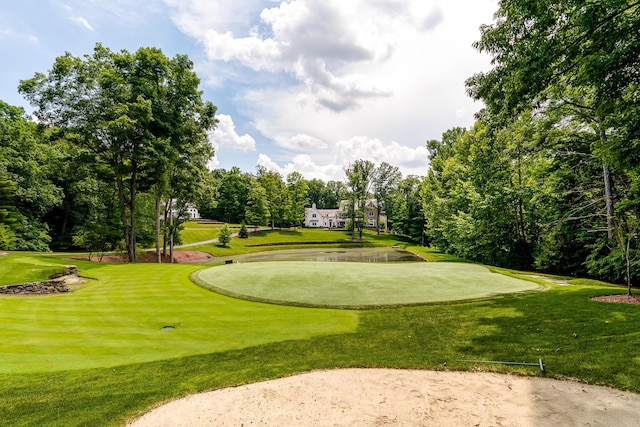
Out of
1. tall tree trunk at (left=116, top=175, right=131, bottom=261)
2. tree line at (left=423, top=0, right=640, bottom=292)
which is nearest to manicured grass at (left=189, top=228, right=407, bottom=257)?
tall tree trunk at (left=116, top=175, right=131, bottom=261)

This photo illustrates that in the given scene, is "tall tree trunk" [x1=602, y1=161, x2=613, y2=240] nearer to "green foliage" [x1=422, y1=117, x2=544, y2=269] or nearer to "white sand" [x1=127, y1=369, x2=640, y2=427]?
"green foliage" [x1=422, y1=117, x2=544, y2=269]

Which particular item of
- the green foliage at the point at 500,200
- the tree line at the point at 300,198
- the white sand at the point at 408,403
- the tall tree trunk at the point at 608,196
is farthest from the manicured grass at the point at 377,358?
the tree line at the point at 300,198

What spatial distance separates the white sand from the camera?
4.50 metres

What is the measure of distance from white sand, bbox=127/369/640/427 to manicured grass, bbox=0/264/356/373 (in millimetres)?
2584

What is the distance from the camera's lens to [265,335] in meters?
8.65

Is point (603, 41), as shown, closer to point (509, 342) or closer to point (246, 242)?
point (509, 342)

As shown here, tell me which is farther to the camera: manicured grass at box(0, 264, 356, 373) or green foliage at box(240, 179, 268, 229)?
green foliage at box(240, 179, 268, 229)

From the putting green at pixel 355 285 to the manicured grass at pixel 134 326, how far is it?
1.45 meters

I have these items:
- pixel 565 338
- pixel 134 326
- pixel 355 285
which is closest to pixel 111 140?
pixel 134 326

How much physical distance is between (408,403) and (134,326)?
8.64m

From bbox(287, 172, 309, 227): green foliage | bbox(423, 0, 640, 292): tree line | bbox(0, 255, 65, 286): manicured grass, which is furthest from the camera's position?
bbox(287, 172, 309, 227): green foliage

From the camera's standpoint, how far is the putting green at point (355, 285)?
12.6m

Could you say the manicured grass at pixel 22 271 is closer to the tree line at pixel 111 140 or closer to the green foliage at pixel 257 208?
the tree line at pixel 111 140

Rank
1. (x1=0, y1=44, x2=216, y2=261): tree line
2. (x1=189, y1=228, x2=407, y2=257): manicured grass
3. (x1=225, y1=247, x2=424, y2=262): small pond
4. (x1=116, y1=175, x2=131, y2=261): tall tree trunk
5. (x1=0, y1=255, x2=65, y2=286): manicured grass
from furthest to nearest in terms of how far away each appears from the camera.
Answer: (x1=189, y1=228, x2=407, y2=257): manicured grass
(x1=225, y1=247, x2=424, y2=262): small pond
(x1=116, y1=175, x2=131, y2=261): tall tree trunk
(x1=0, y1=44, x2=216, y2=261): tree line
(x1=0, y1=255, x2=65, y2=286): manicured grass
